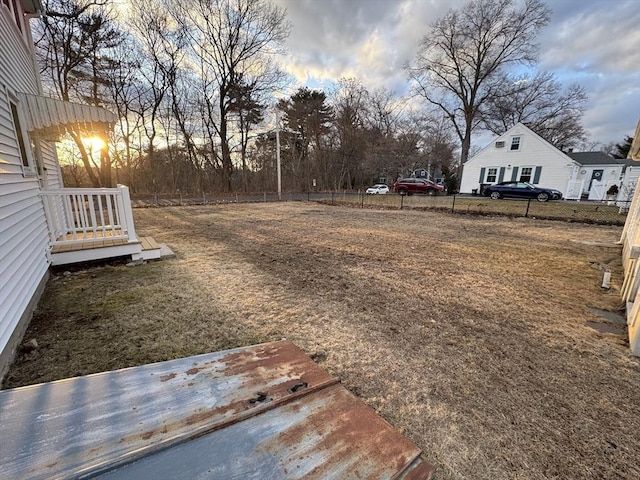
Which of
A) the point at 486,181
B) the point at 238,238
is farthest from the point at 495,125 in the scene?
the point at 238,238

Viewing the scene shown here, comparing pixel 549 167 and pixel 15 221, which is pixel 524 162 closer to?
pixel 549 167

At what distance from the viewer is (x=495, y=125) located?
27.4m

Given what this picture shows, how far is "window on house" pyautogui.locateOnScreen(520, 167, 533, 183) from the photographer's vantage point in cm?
2011

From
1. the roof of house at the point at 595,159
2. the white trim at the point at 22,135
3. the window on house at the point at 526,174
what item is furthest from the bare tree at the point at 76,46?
the roof of house at the point at 595,159

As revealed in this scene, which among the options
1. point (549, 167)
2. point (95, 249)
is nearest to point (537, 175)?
point (549, 167)

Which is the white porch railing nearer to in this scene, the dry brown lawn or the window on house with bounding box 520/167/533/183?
the dry brown lawn

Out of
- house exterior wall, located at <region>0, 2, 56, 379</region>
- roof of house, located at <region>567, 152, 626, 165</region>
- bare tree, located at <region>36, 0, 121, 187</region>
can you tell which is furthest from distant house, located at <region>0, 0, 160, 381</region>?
roof of house, located at <region>567, 152, 626, 165</region>

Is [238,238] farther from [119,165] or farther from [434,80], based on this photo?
[434,80]

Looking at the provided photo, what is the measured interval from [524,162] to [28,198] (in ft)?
84.1

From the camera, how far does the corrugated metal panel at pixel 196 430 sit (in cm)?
101

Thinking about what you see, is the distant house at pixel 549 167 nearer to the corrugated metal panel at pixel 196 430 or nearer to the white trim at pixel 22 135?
the corrugated metal panel at pixel 196 430

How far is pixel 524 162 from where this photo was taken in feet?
66.7

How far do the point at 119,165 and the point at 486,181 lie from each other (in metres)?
28.8

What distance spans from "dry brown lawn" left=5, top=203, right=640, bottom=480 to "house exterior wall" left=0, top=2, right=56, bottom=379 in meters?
0.21
